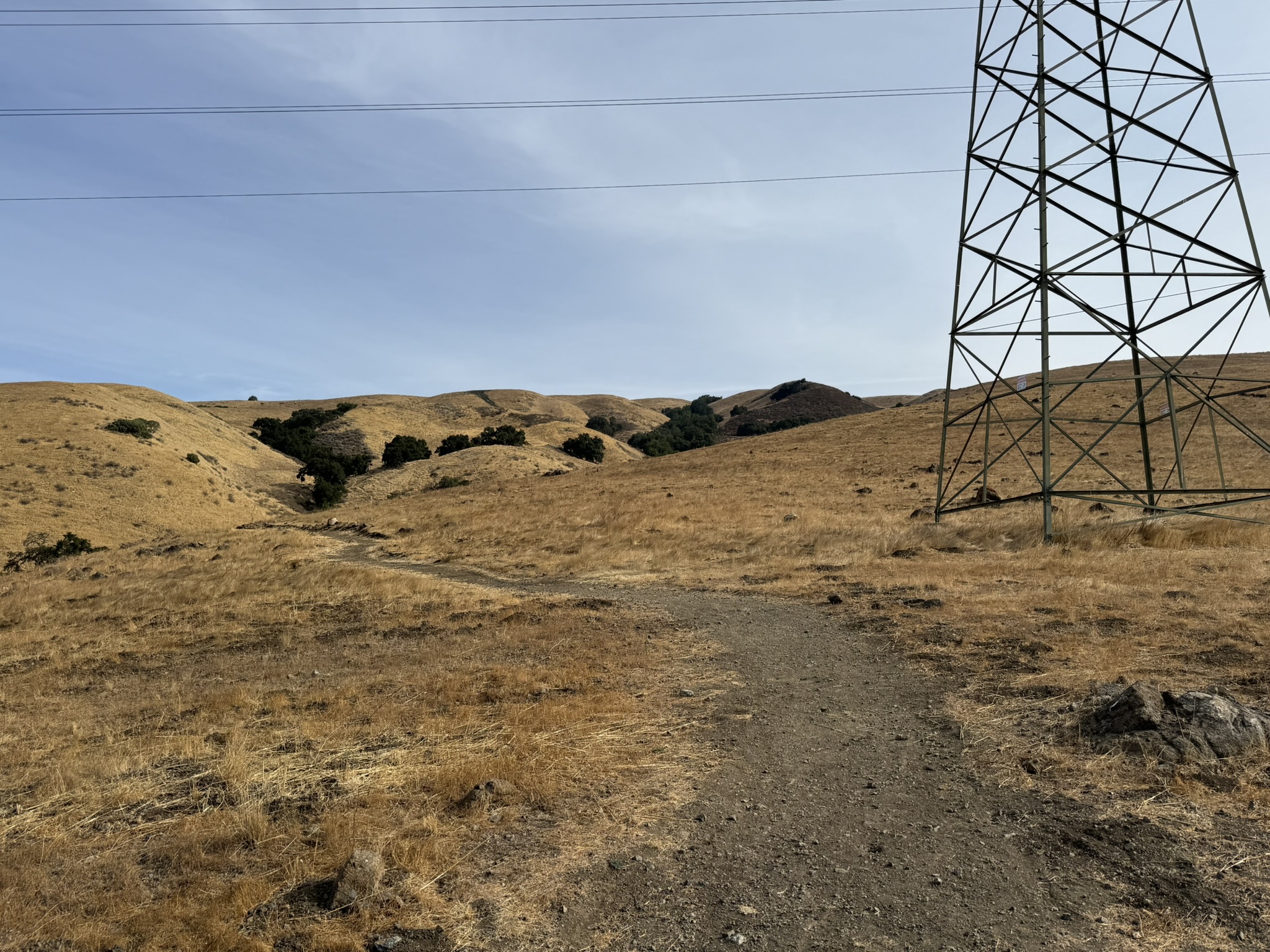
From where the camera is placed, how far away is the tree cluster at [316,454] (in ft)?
196

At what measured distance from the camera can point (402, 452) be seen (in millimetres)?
72000

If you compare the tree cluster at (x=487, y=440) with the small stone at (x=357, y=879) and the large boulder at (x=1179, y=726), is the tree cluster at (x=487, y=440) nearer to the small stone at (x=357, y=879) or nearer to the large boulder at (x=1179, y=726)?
the large boulder at (x=1179, y=726)

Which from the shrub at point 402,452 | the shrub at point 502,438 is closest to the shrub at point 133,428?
the shrub at point 402,452

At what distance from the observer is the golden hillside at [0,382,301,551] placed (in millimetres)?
45625

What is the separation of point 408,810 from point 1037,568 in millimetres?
13713

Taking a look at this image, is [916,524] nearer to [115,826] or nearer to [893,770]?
[893,770]

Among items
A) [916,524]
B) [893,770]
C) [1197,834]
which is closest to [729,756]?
[893,770]

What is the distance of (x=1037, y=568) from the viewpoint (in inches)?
610

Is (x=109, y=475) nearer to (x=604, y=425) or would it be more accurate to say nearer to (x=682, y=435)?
(x=682, y=435)

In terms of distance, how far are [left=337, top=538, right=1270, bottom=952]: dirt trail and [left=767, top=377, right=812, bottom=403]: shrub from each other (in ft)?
502

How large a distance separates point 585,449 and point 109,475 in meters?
42.6

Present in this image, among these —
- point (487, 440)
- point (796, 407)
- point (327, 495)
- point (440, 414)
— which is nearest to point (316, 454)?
point (327, 495)

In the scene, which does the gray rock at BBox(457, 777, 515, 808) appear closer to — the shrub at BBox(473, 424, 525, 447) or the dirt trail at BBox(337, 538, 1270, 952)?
the dirt trail at BBox(337, 538, 1270, 952)

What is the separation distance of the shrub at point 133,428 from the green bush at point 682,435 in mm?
50393
